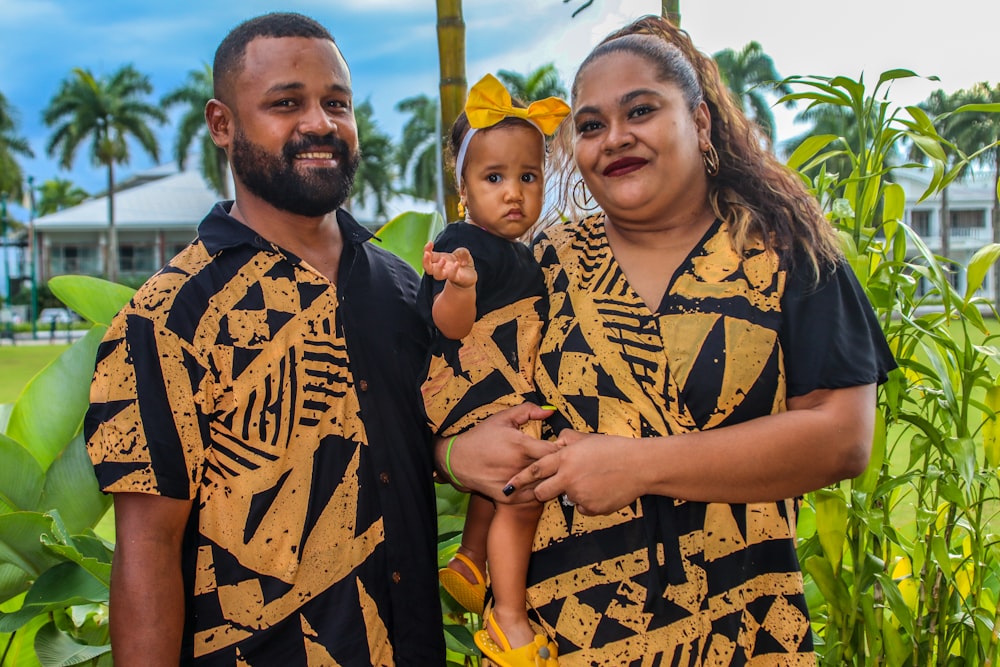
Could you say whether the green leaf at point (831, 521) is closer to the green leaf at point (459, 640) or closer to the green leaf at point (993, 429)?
the green leaf at point (993, 429)

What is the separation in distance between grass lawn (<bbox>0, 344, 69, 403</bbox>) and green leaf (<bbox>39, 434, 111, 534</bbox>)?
8.40 meters

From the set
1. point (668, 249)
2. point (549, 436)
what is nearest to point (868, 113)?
point (668, 249)

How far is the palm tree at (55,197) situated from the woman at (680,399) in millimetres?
56245

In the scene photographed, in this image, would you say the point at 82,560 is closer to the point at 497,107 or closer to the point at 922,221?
the point at 497,107

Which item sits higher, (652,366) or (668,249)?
(668,249)

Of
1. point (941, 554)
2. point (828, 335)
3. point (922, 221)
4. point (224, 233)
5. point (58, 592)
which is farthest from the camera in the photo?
point (922, 221)

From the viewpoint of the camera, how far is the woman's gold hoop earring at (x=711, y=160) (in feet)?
5.50

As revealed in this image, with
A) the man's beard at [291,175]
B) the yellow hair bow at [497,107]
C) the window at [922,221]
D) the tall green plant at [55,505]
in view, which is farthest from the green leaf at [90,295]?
the window at [922,221]

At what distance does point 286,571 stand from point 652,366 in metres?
0.77

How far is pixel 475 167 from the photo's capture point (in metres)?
1.77

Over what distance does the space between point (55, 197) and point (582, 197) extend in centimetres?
5699

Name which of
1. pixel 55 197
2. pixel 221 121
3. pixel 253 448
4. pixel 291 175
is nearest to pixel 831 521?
pixel 253 448

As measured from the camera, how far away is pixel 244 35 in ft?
5.56

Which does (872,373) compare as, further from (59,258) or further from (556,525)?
(59,258)
